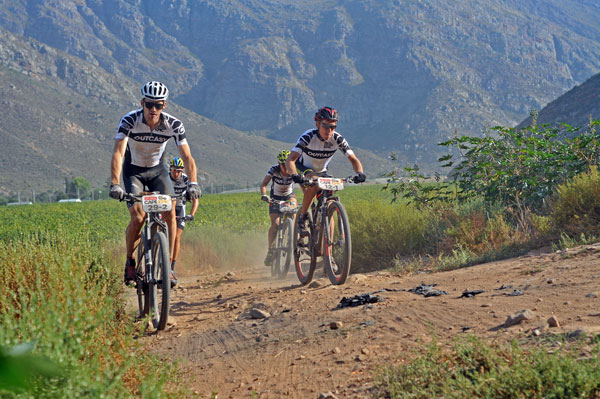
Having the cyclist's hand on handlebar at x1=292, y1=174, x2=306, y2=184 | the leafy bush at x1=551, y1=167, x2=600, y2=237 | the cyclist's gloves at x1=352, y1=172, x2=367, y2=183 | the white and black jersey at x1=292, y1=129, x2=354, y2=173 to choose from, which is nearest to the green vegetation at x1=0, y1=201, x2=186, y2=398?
the cyclist's hand on handlebar at x1=292, y1=174, x2=306, y2=184

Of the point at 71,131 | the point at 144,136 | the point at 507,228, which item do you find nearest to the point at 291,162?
the point at 144,136

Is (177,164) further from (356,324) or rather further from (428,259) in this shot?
(356,324)

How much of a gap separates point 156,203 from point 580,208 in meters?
5.81

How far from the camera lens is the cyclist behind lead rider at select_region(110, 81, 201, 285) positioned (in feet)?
22.2

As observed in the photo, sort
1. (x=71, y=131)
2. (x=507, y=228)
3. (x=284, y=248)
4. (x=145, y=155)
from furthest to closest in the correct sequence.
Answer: (x=71, y=131), (x=284, y=248), (x=507, y=228), (x=145, y=155)

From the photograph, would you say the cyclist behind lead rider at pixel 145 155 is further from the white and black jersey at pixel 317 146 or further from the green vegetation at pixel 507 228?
the green vegetation at pixel 507 228

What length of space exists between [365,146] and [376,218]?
147m

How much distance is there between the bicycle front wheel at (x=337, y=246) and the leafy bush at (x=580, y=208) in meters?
3.15

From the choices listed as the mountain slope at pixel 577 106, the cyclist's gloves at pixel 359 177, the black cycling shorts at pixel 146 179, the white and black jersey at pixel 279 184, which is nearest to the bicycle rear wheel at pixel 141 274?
the black cycling shorts at pixel 146 179

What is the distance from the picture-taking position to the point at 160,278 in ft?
21.9

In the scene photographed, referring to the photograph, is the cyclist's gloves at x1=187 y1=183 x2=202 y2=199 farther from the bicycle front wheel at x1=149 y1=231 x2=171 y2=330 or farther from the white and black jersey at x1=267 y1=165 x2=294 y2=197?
the white and black jersey at x1=267 y1=165 x2=294 y2=197

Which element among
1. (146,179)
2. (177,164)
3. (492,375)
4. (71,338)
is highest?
(177,164)

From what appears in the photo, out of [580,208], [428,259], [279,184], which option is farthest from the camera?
[279,184]

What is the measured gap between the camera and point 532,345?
3.89 metres
